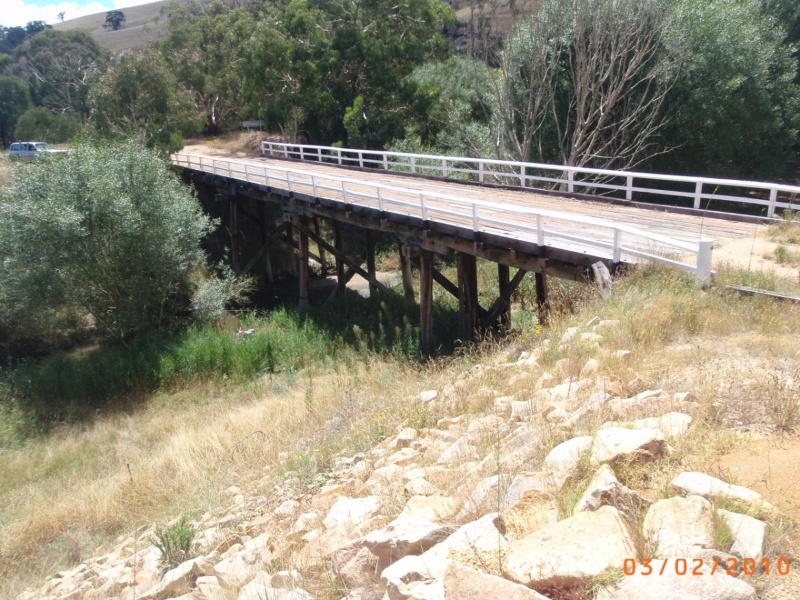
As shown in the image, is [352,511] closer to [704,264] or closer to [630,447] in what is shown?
[630,447]

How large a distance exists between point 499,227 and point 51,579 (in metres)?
9.14

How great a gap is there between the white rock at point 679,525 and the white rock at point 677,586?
118 mm

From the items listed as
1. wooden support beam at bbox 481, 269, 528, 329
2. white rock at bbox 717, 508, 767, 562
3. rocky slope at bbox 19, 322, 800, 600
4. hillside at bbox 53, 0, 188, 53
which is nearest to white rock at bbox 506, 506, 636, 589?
rocky slope at bbox 19, 322, 800, 600

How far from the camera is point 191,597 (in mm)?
4477

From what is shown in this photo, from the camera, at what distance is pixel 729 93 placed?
22266 mm

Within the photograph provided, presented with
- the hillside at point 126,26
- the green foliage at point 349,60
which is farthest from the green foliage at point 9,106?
the hillside at point 126,26

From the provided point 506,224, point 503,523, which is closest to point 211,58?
point 506,224

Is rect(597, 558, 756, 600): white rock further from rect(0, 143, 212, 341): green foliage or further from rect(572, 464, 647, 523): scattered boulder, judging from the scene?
rect(0, 143, 212, 341): green foliage

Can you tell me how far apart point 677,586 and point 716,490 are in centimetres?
80

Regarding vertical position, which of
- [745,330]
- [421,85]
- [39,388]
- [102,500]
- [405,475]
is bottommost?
[39,388]

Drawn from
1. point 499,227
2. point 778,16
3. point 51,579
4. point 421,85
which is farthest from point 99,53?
point 51,579

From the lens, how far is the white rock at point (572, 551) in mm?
2836

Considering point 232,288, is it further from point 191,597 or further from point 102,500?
point 191,597

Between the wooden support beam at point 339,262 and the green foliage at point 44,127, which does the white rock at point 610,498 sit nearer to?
the wooden support beam at point 339,262
